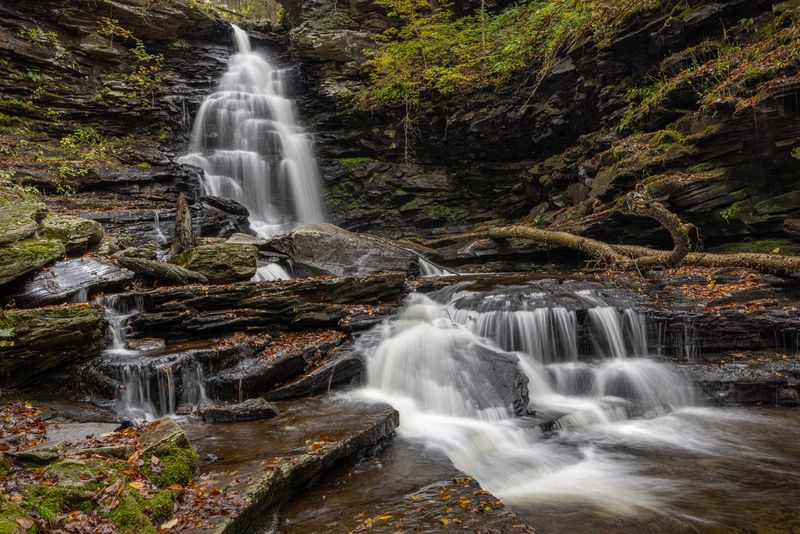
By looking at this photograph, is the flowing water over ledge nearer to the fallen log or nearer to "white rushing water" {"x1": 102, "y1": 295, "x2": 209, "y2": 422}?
"white rushing water" {"x1": 102, "y1": 295, "x2": 209, "y2": 422}

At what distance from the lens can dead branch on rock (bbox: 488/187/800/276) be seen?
8.08 m

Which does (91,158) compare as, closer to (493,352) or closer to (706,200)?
(493,352)

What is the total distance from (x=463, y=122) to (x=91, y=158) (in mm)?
13400

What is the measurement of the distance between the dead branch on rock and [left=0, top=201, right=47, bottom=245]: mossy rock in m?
11.5

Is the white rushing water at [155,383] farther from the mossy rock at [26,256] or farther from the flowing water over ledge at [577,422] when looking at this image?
the flowing water over ledge at [577,422]

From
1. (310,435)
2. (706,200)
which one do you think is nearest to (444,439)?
(310,435)

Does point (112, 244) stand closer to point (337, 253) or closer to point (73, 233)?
point (73, 233)

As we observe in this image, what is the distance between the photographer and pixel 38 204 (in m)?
8.29

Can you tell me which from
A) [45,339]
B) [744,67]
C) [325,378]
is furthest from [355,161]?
[45,339]

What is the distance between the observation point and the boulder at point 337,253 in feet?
37.4

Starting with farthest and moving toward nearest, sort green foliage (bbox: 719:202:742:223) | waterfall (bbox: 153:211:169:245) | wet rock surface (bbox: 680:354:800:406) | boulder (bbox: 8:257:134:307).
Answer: waterfall (bbox: 153:211:169:245)
green foliage (bbox: 719:202:742:223)
boulder (bbox: 8:257:134:307)
wet rock surface (bbox: 680:354:800:406)

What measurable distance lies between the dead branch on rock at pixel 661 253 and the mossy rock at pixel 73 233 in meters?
11.1

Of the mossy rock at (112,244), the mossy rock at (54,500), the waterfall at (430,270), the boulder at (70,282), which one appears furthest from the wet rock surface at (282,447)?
the waterfall at (430,270)

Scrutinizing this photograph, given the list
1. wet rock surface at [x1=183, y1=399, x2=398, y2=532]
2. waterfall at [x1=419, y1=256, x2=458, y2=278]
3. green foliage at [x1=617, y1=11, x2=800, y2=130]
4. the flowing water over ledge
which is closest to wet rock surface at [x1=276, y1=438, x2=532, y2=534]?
wet rock surface at [x1=183, y1=399, x2=398, y2=532]
